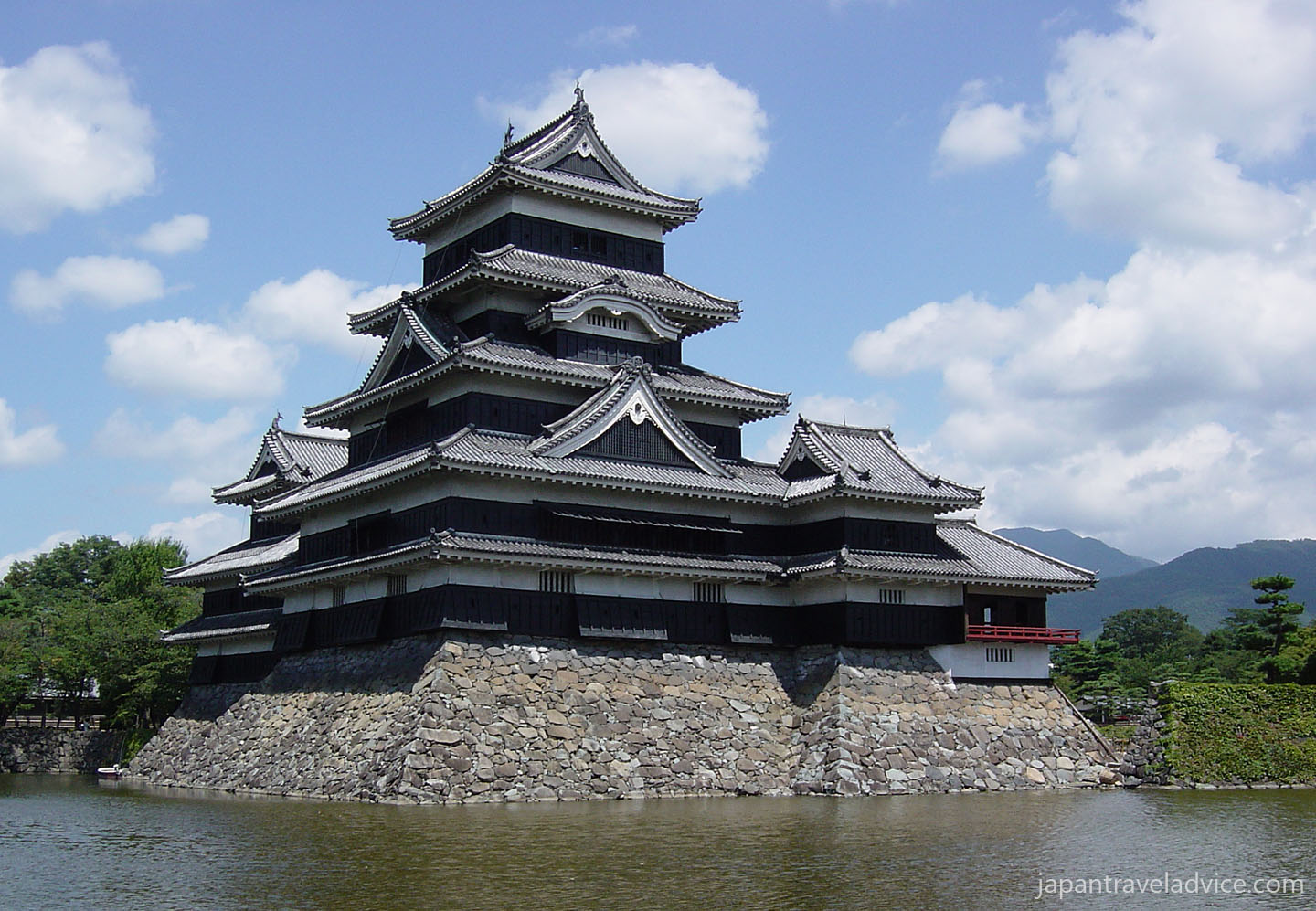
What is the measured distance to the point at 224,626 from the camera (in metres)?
46.6

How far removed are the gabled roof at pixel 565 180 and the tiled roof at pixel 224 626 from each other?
44.1 feet

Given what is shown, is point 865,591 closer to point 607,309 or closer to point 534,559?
point 534,559

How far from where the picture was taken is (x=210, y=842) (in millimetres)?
23328

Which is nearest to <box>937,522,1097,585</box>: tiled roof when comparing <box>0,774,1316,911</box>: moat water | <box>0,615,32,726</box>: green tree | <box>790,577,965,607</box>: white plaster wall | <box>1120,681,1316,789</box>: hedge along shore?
<box>790,577,965,607</box>: white plaster wall

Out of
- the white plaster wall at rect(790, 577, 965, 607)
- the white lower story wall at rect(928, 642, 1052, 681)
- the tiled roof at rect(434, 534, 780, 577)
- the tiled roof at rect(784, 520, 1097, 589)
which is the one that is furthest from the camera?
the white lower story wall at rect(928, 642, 1052, 681)

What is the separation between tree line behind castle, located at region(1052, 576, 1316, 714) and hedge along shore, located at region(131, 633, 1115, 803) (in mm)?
9759

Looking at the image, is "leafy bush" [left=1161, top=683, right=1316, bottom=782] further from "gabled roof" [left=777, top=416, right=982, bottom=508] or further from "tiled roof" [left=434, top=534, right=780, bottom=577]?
"tiled roof" [left=434, top=534, right=780, bottom=577]

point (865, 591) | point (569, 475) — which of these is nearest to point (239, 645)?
point (569, 475)

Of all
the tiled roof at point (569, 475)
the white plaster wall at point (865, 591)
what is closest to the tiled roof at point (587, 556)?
the white plaster wall at point (865, 591)

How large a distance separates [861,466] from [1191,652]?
74.7 metres

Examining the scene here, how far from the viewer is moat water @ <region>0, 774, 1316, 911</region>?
1748cm

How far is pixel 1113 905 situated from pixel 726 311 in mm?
27140

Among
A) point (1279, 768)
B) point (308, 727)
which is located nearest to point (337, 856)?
point (308, 727)

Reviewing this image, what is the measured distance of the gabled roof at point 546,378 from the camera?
118 feet
